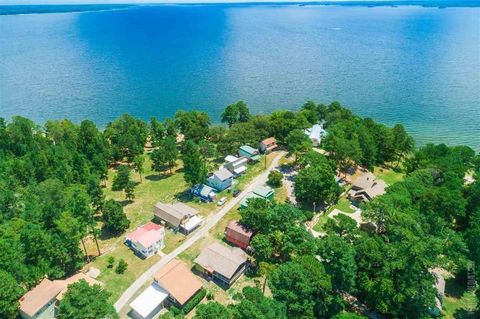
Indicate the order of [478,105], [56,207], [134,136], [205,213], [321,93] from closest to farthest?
1. [56,207]
2. [205,213]
3. [134,136]
4. [478,105]
5. [321,93]

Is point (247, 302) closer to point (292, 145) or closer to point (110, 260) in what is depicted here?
point (110, 260)

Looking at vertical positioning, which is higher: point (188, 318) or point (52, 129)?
point (52, 129)

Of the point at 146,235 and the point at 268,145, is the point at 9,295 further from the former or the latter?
the point at 268,145

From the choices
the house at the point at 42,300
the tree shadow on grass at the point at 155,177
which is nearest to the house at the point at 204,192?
the tree shadow on grass at the point at 155,177

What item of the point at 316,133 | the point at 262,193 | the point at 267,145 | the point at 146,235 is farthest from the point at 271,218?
the point at 316,133

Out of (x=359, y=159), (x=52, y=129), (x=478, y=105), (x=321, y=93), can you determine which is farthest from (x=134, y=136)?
(x=478, y=105)

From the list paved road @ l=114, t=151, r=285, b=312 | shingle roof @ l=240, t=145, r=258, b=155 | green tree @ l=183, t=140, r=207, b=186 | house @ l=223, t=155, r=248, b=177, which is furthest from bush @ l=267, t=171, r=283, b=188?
green tree @ l=183, t=140, r=207, b=186

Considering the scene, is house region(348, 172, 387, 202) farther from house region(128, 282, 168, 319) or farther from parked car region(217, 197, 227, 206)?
house region(128, 282, 168, 319)
